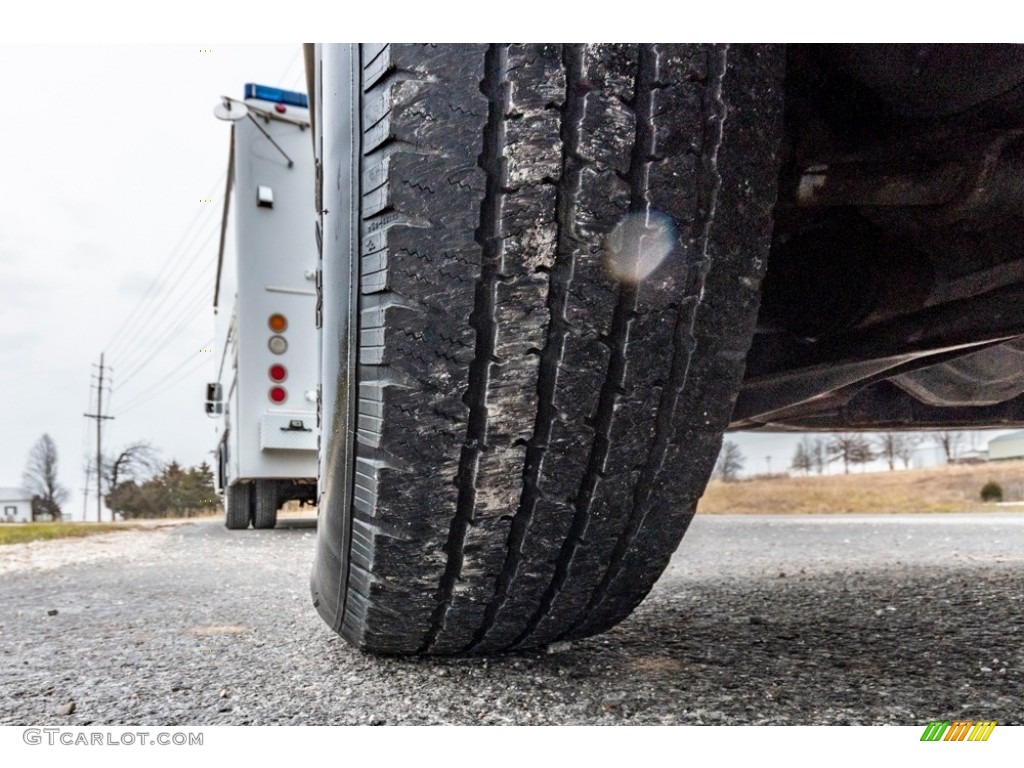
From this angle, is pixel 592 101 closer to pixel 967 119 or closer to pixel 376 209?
pixel 376 209

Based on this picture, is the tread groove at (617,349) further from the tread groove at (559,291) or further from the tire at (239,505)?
the tire at (239,505)

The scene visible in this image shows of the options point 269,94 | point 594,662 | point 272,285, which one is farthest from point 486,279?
point 269,94

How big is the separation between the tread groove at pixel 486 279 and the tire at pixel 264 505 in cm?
467

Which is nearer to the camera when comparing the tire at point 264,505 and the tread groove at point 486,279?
the tread groove at point 486,279

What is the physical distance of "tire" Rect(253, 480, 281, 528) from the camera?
16.9 ft

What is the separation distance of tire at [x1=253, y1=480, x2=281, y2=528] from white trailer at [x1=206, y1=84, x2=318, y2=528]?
0.74m

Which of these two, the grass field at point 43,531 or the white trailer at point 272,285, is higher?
the white trailer at point 272,285

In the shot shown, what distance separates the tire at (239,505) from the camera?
5.19m

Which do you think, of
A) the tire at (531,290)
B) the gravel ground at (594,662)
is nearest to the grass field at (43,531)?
the gravel ground at (594,662)

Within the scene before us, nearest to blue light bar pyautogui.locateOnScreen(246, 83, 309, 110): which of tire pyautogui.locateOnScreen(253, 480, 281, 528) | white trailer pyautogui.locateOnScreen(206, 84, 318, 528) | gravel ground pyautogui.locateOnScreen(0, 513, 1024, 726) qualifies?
white trailer pyautogui.locateOnScreen(206, 84, 318, 528)
